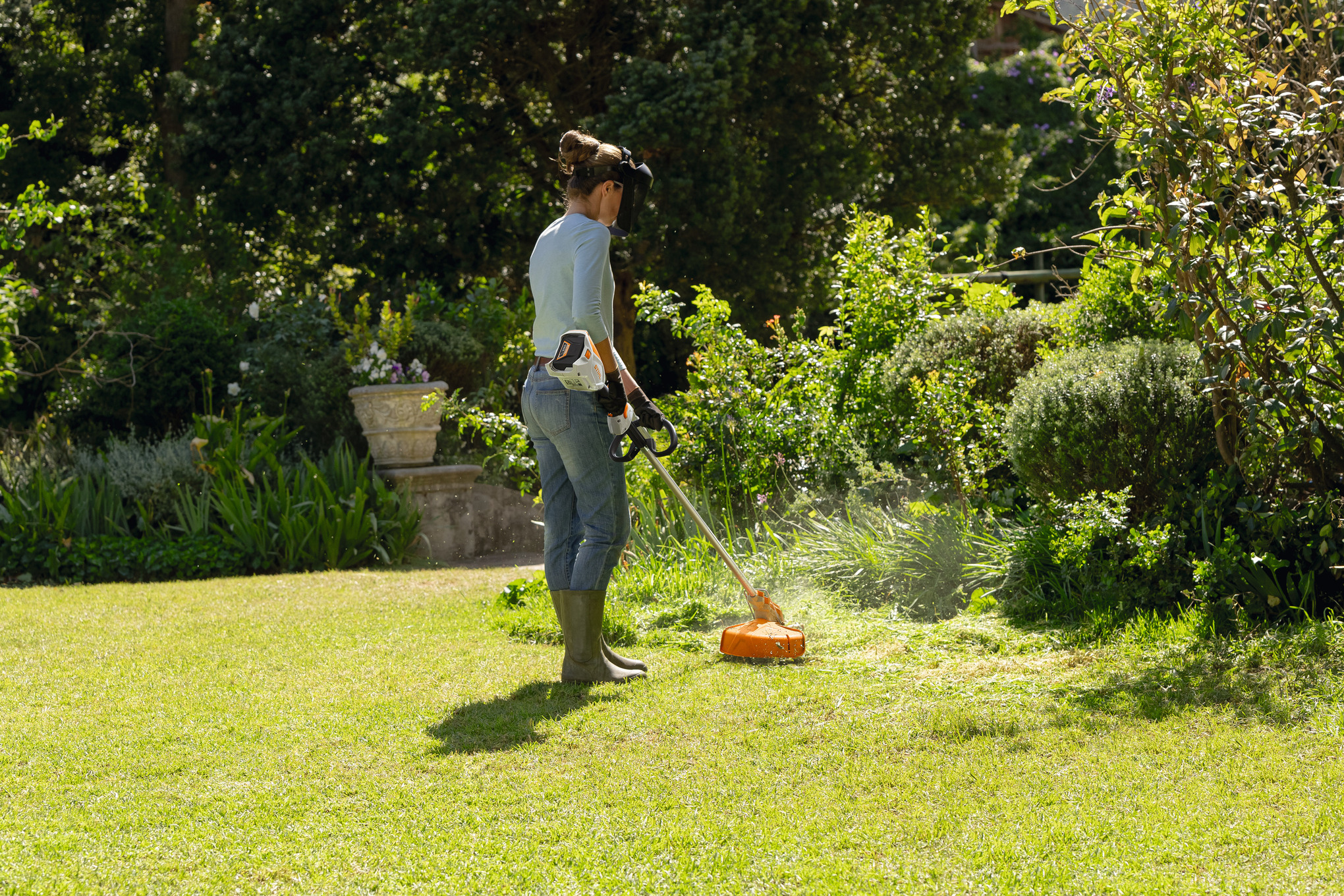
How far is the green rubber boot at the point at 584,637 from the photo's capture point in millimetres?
4422

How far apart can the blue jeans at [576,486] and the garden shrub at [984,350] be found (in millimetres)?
2578

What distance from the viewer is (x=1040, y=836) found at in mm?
2764

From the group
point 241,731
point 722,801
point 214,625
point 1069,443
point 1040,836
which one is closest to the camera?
point 1040,836

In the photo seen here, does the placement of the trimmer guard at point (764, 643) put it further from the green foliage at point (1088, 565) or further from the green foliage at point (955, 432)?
the green foliage at point (955, 432)

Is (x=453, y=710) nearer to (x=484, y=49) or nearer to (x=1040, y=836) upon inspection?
(x=1040, y=836)

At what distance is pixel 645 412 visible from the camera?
4.46 meters

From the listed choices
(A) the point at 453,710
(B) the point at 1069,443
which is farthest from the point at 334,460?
(B) the point at 1069,443

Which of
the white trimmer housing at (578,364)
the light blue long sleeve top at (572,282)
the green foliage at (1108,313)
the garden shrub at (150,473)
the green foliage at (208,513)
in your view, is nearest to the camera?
the white trimmer housing at (578,364)

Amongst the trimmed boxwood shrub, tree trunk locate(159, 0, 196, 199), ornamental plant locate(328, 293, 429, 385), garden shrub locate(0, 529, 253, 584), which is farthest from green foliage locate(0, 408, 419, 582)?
tree trunk locate(159, 0, 196, 199)

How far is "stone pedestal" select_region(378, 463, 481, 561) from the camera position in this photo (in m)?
9.10

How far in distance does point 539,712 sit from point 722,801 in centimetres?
112

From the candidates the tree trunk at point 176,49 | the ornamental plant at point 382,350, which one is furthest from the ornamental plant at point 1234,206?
the tree trunk at point 176,49

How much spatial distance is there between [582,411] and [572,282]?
463 mm

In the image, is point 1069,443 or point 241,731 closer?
point 241,731
